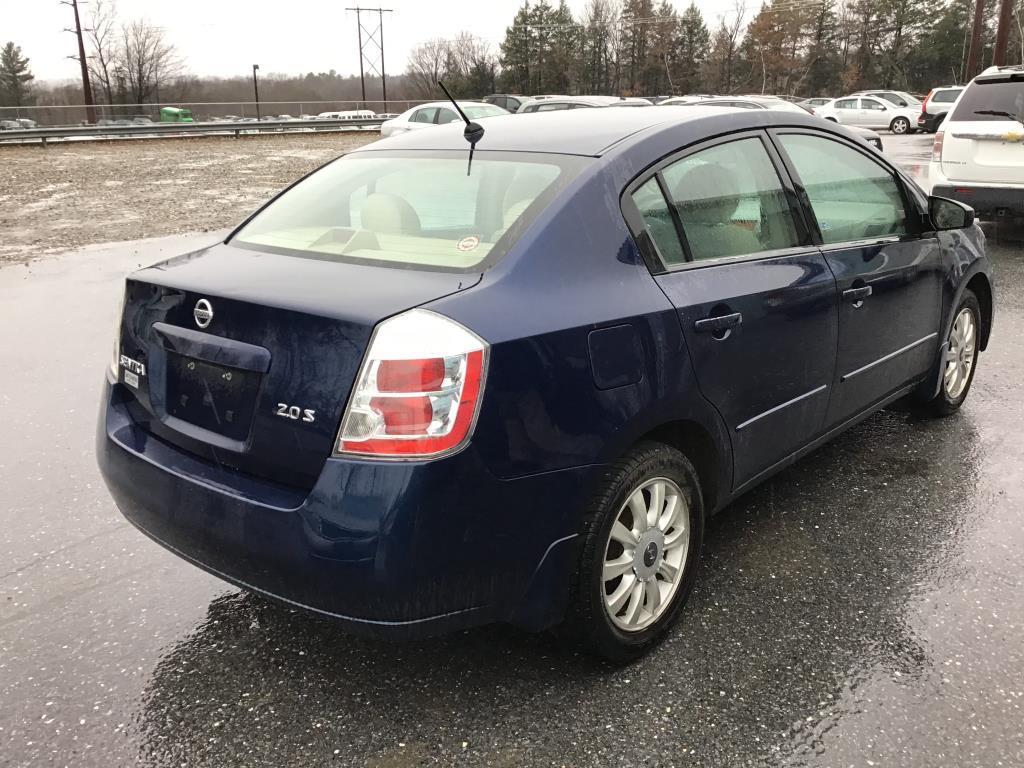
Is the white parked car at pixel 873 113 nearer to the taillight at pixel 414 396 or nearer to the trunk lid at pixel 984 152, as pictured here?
the trunk lid at pixel 984 152

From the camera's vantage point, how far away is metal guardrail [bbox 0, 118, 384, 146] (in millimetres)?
27172

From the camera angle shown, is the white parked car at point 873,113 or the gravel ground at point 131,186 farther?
the white parked car at point 873,113

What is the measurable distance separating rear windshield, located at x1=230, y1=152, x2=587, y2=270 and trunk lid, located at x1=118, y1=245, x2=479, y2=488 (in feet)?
0.53

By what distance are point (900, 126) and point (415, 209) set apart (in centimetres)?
3509

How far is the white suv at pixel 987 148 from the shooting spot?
29.3ft

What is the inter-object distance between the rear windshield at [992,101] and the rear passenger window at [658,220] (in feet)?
26.6

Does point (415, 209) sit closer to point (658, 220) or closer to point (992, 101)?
point (658, 220)

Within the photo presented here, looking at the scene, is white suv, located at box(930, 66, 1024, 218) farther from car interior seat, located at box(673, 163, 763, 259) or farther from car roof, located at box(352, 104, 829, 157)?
car interior seat, located at box(673, 163, 763, 259)

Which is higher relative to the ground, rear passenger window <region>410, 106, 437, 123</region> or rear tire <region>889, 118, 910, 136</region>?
rear passenger window <region>410, 106, 437, 123</region>

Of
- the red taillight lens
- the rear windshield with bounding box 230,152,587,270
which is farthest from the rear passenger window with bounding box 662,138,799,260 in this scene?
the red taillight lens

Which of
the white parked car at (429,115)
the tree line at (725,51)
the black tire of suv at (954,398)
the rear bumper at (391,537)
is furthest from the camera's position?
the tree line at (725,51)

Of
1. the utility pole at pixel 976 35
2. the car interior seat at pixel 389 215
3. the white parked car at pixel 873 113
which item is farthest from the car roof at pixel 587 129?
the utility pole at pixel 976 35

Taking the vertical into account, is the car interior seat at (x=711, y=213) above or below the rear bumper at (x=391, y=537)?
above

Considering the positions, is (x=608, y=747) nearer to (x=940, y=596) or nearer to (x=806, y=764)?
(x=806, y=764)
